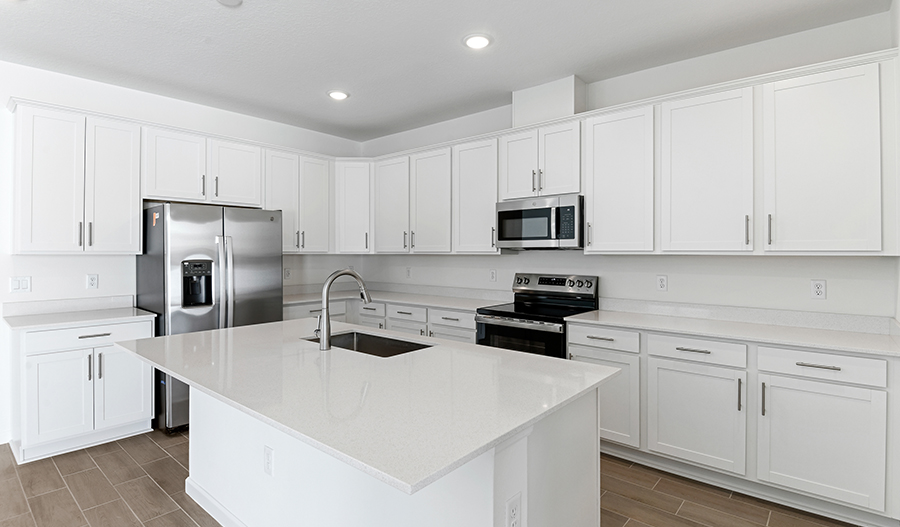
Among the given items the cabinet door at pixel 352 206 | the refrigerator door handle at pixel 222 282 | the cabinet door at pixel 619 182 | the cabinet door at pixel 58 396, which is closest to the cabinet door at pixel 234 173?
the refrigerator door handle at pixel 222 282

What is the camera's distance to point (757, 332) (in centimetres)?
257

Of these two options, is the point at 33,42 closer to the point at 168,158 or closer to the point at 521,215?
the point at 168,158

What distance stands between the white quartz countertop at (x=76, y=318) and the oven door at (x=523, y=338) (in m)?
2.49

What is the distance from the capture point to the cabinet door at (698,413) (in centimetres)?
252

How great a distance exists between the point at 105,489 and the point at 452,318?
253cm

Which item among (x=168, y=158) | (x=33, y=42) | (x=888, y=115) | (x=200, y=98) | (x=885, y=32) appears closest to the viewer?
(x=888, y=115)

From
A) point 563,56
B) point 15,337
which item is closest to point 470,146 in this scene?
point 563,56

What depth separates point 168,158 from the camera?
3666mm

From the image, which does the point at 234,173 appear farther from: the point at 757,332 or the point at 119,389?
the point at 757,332

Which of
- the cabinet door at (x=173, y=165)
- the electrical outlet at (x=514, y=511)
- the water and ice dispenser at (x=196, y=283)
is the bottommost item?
the electrical outlet at (x=514, y=511)

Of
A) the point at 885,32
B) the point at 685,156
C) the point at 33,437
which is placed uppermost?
the point at 885,32

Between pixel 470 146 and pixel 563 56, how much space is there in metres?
1.16

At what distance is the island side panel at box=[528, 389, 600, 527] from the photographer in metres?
1.50

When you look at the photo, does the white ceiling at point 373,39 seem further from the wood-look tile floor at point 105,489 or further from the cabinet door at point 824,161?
the wood-look tile floor at point 105,489
